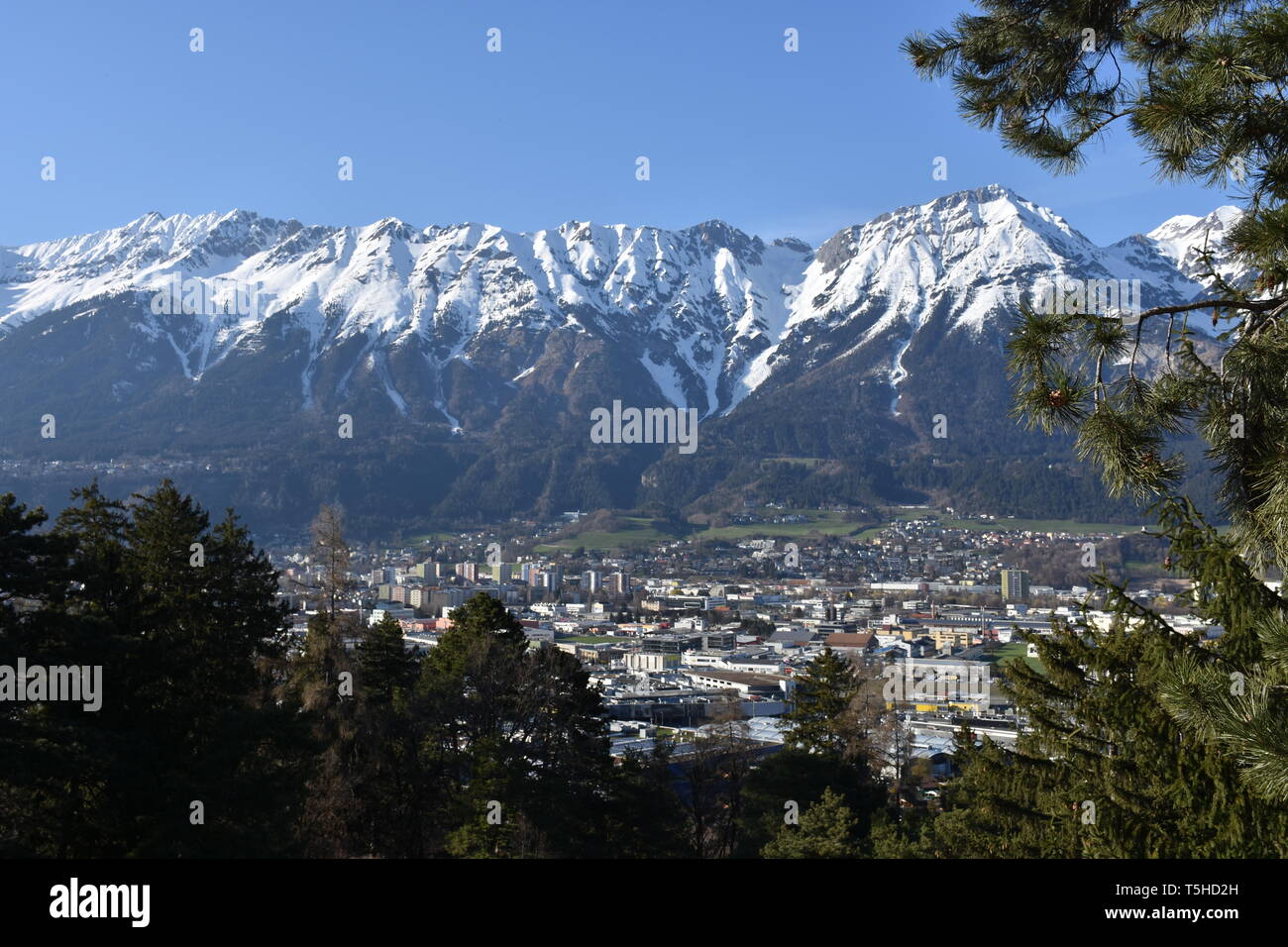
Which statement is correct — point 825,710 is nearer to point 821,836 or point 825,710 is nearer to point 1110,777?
point 821,836

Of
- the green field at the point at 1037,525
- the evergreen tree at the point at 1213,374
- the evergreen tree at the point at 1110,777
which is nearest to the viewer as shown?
the evergreen tree at the point at 1213,374

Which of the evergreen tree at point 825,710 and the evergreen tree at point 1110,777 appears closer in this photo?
the evergreen tree at point 1110,777

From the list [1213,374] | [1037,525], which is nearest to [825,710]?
[1213,374]

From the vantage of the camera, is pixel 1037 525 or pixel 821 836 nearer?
pixel 821 836

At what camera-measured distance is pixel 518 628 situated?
70.9 ft

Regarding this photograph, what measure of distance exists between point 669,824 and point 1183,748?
42.8 feet

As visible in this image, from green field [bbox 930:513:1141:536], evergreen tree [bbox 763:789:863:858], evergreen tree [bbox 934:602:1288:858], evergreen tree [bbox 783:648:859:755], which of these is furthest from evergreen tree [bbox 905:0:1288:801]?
green field [bbox 930:513:1141:536]

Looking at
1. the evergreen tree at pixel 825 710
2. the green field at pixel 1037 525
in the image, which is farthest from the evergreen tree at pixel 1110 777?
the green field at pixel 1037 525

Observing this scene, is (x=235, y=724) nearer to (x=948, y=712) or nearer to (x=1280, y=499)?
(x=1280, y=499)

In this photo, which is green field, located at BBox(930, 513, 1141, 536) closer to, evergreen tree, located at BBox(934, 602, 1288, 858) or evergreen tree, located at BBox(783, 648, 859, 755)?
evergreen tree, located at BBox(783, 648, 859, 755)

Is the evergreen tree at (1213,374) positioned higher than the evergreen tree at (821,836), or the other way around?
the evergreen tree at (1213,374)

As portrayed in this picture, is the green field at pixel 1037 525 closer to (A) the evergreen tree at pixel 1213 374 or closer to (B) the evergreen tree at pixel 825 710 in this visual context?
(B) the evergreen tree at pixel 825 710

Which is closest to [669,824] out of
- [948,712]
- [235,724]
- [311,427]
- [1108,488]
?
[235,724]

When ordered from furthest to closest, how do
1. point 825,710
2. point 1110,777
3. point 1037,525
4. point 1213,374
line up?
point 1037,525 → point 825,710 → point 1110,777 → point 1213,374
